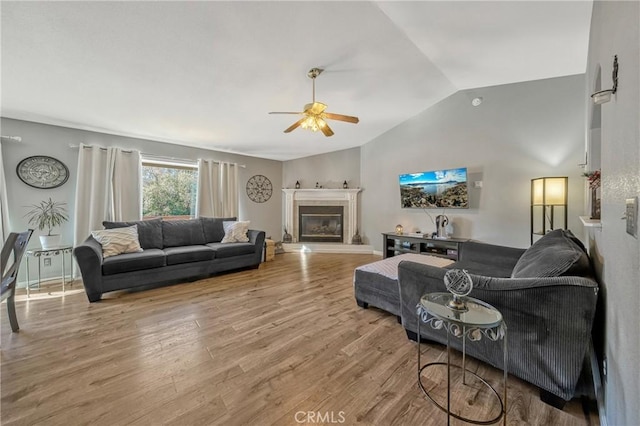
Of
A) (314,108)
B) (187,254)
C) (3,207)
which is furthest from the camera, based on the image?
(187,254)

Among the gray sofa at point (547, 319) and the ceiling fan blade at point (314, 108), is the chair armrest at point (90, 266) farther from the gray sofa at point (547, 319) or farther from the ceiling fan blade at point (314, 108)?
the gray sofa at point (547, 319)

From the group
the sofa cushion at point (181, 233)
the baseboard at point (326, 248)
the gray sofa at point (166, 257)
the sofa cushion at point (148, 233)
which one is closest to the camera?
the gray sofa at point (166, 257)

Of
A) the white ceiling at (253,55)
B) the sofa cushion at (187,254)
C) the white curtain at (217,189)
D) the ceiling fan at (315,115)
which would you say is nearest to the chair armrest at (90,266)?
the sofa cushion at (187,254)

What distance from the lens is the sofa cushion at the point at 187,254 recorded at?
11.2ft

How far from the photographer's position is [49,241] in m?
3.28

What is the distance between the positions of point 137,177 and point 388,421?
5093 mm

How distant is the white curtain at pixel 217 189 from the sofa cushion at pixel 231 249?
133cm

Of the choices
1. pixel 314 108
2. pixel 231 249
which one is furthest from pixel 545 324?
pixel 231 249

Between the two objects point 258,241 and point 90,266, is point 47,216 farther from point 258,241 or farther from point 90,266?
point 258,241

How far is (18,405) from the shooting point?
1392mm

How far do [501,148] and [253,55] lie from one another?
3804 millimetres

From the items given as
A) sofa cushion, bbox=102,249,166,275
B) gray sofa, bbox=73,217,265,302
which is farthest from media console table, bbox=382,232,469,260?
sofa cushion, bbox=102,249,166,275

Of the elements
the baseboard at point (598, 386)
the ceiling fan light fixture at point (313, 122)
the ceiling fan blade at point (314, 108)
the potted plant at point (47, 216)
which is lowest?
the baseboard at point (598, 386)

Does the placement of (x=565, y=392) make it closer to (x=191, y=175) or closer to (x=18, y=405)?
(x=18, y=405)
